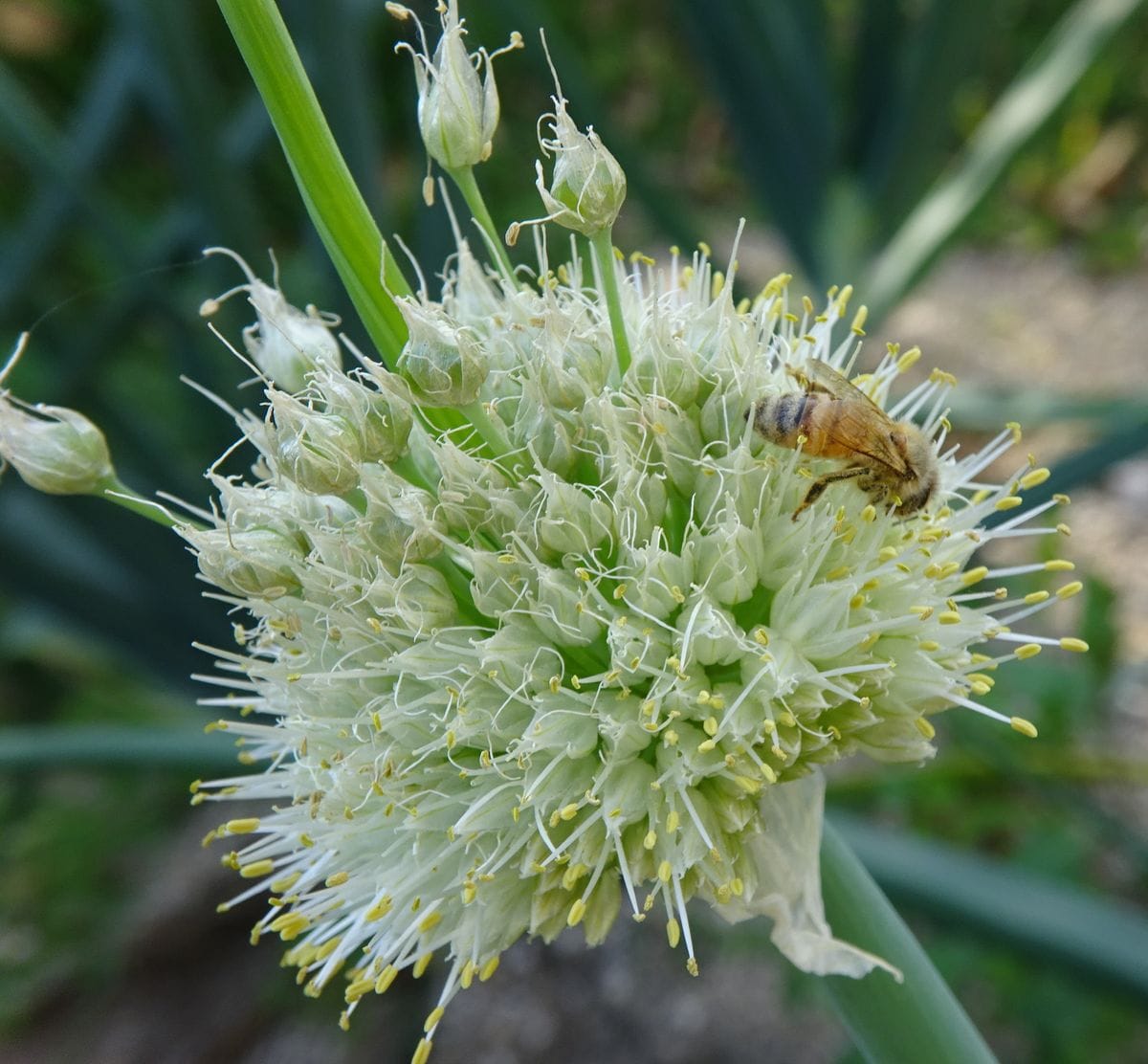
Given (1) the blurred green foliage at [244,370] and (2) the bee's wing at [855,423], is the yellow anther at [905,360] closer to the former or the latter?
(2) the bee's wing at [855,423]

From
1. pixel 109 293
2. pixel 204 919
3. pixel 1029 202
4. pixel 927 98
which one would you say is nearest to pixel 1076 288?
pixel 1029 202

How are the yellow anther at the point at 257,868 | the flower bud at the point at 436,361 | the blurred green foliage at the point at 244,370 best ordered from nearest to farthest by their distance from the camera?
1. the flower bud at the point at 436,361
2. the yellow anther at the point at 257,868
3. the blurred green foliage at the point at 244,370

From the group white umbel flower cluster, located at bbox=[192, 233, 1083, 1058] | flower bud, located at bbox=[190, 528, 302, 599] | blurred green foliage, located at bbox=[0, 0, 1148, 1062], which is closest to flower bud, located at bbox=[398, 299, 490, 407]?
white umbel flower cluster, located at bbox=[192, 233, 1083, 1058]

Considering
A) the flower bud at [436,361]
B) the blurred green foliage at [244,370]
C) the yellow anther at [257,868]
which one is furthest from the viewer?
the blurred green foliage at [244,370]

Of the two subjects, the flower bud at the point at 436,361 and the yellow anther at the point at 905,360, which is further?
the yellow anther at the point at 905,360

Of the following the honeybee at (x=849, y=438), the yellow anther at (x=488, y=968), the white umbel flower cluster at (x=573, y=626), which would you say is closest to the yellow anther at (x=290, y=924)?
the white umbel flower cluster at (x=573, y=626)

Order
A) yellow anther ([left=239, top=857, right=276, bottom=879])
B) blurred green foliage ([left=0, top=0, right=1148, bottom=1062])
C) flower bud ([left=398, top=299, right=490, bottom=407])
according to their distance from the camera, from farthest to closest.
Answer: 1. blurred green foliage ([left=0, top=0, right=1148, bottom=1062])
2. yellow anther ([left=239, top=857, right=276, bottom=879])
3. flower bud ([left=398, top=299, right=490, bottom=407])

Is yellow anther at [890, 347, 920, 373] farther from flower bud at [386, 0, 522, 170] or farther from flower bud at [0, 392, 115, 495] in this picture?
flower bud at [0, 392, 115, 495]

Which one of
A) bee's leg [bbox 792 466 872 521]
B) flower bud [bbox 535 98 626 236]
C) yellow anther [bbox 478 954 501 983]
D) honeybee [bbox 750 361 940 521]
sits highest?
flower bud [bbox 535 98 626 236]

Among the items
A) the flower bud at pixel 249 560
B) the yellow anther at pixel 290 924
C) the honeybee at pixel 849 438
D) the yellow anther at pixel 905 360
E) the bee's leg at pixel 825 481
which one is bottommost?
the yellow anther at pixel 290 924
